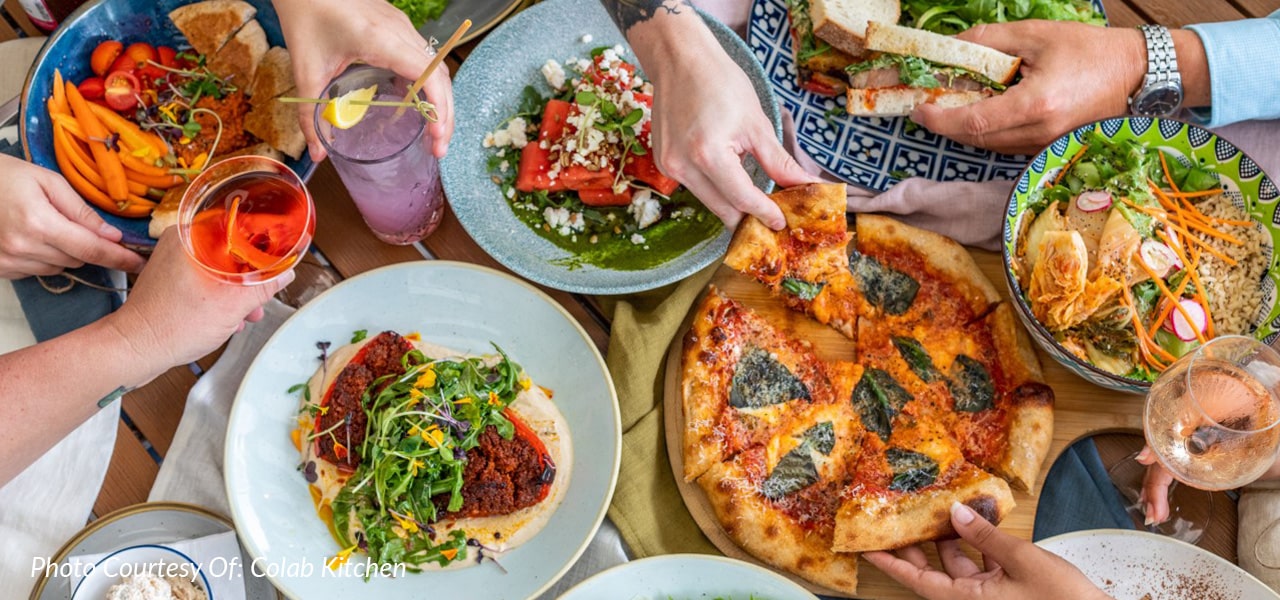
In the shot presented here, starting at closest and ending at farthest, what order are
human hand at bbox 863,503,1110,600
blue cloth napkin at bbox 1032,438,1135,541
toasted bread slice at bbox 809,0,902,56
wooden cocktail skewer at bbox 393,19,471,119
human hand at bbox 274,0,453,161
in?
wooden cocktail skewer at bbox 393,19,471,119 → human hand at bbox 863,503,1110,600 → human hand at bbox 274,0,453,161 → blue cloth napkin at bbox 1032,438,1135,541 → toasted bread slice at bbox 809,0,902,56

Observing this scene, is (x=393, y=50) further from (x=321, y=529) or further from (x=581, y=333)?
(x=321, y=529)

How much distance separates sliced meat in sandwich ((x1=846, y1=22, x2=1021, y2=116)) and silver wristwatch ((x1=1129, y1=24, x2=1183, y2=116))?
412 millimetres

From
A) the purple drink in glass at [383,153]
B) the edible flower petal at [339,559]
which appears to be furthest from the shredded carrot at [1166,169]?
the edible flower petal at [339,559]

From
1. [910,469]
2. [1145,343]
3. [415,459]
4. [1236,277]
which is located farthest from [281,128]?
[1236,277]

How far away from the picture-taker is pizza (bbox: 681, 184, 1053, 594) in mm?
2916

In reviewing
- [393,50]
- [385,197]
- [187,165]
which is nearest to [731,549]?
[385,197]

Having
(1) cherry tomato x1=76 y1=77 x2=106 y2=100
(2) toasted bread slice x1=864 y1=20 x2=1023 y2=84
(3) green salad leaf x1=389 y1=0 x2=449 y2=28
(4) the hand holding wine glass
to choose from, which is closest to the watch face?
(2) toasted bread slice x1=864 y1=20 x2=1023 y2=84

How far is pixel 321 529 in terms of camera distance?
3000 millimetres

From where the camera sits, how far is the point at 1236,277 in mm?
2984

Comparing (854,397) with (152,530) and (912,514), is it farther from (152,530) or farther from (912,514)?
(152,530)

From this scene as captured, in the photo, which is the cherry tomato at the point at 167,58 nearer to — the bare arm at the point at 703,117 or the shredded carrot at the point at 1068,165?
the bare arm at the point at 703,117

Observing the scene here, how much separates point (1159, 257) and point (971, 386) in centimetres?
68

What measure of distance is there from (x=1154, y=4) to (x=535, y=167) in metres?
2.34

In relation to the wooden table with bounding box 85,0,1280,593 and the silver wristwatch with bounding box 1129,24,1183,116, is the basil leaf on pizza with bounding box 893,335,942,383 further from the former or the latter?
the silver wristwatch with bounding box 1129,24,1183,116
